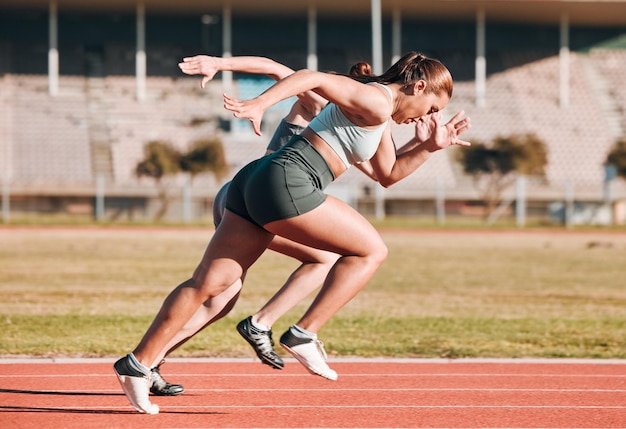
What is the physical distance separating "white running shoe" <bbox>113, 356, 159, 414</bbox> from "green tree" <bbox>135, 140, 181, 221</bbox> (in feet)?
121

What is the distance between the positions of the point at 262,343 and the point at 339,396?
0.95 m

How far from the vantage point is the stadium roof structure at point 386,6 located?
50.7 meters

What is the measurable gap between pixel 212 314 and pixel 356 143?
1.58 metres

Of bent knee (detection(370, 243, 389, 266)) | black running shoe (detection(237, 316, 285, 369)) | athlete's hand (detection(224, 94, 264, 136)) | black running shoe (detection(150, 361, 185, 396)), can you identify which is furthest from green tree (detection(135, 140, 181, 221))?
athlete's hand (detection(224, 94, 264, 136))

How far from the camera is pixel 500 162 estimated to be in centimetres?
4400

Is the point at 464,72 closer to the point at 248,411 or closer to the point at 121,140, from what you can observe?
the point at 121,140

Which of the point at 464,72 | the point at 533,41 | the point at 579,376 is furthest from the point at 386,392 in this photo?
the point at 533,41

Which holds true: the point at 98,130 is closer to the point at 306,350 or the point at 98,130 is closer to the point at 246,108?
the point at 306,350

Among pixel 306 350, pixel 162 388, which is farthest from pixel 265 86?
pixel 306 350

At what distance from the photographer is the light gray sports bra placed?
518 centimetres

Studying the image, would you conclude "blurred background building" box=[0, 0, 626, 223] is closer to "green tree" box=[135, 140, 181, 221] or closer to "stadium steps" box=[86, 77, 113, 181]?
"stadium steps" box=[86, 77, 113, 181]

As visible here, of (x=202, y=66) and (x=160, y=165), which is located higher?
(x=202, y=66)

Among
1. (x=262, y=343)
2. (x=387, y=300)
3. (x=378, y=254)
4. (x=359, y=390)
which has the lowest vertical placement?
(x=387, y=300)

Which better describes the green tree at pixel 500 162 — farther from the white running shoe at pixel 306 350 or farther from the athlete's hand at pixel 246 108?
the athlete's hand at pixel 246 108
